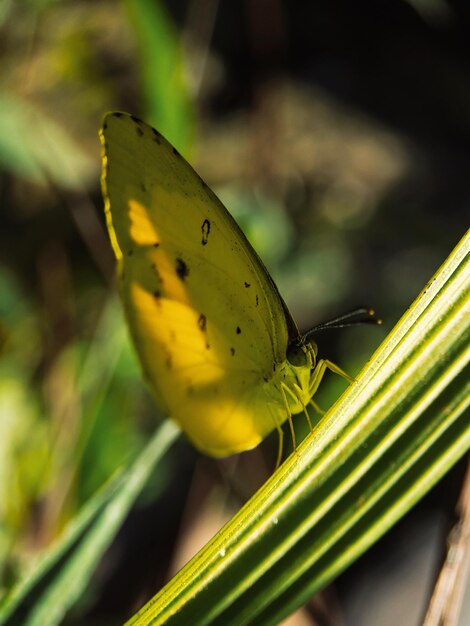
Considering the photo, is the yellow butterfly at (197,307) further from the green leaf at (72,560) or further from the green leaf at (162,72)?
the green leaf at (162,72)

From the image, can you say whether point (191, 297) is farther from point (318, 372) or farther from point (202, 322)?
point (318, 372)

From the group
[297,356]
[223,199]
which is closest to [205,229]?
[297,356]

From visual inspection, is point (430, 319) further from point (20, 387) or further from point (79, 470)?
point (20, 387)

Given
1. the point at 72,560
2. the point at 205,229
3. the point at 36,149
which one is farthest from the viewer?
the point at 36,149

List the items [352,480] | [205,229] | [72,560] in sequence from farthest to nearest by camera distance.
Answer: [205,229]
[72,560]
[352,480]

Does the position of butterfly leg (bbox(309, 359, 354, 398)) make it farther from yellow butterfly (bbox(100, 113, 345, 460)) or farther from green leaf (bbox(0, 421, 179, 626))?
green leaf (bbox(0, 421, 179, 626))

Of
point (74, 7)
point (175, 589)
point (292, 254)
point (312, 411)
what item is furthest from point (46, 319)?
point (175, 589)
